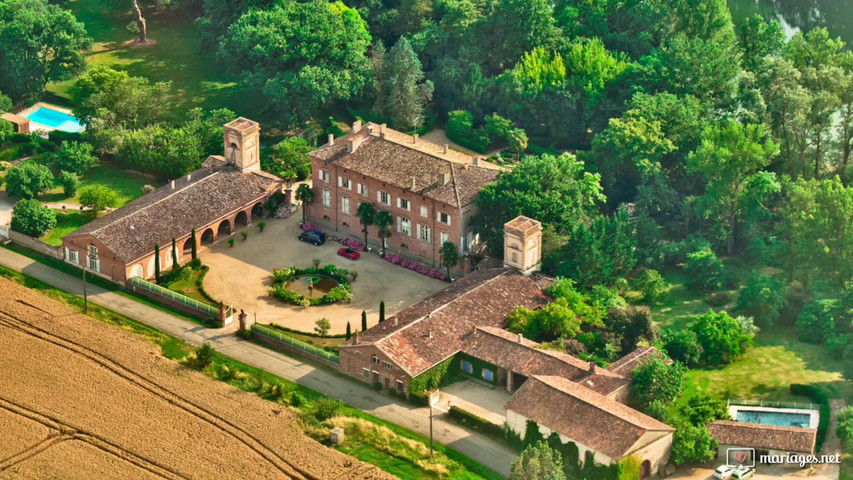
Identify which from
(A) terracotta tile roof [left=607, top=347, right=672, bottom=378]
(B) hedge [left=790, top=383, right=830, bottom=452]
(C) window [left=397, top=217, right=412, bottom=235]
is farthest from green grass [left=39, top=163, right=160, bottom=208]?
(B) hedge [left=790, top=383, right=830, bottom=452]

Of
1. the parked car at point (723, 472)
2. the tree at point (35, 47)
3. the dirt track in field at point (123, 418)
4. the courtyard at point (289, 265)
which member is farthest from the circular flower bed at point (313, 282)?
the tree at point (35, 47)

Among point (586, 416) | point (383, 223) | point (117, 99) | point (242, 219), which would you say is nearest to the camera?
point (586, 416)

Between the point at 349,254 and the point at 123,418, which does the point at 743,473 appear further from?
the point at 123,418

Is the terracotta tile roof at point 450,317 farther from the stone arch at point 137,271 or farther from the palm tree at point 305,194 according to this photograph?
the stone arch at point 137,271

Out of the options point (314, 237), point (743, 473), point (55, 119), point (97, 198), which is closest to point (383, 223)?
point (314, 237)

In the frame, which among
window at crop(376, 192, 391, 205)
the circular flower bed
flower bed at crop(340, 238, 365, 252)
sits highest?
window at crop(376, 192, 391, 205)

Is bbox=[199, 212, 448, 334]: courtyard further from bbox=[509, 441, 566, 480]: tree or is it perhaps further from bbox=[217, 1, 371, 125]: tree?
bbox=[509, 441, 566, 480]: tree

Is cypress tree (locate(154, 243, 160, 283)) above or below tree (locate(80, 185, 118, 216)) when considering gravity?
below
